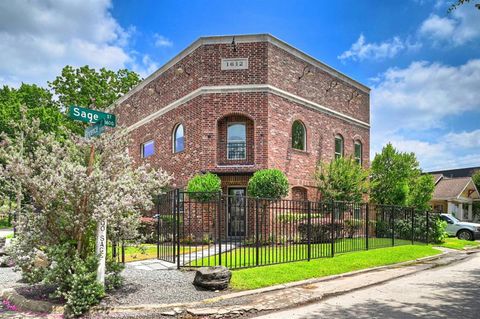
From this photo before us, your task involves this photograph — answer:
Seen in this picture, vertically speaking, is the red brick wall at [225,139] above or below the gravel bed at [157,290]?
above

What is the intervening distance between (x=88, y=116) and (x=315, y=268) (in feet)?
22.0

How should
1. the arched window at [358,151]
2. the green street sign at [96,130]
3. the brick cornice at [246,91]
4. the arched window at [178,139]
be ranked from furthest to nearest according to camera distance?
the arched window at [358,151] → the arched window at [178,139] → the brick cornice at [246,91] → the green street sign at [96,130]

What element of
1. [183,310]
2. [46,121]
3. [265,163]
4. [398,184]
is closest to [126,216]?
[183,310]

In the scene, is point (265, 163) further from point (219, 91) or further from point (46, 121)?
point (46, 121)

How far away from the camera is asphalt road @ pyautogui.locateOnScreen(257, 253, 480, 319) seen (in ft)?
21.4

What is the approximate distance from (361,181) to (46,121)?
27.7 m

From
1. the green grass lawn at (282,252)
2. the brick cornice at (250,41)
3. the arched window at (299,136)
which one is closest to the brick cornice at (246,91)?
the arched window at (299,136)

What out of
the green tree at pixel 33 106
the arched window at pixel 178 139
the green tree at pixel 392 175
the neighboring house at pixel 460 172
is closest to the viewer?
the arched window at pixel 178 139

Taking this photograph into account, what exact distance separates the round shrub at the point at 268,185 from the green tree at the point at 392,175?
826cm

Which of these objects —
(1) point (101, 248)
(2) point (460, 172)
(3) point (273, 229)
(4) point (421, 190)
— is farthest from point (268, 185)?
(2) point (460, 172)

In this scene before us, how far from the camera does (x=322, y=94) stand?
20.5 m

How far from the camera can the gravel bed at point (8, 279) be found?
333 inches

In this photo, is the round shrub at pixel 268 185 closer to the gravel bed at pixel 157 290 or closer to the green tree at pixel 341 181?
the green tree at pixel 341 181

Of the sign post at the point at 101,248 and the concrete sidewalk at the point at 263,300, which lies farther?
the sign post at the point at 101,248
